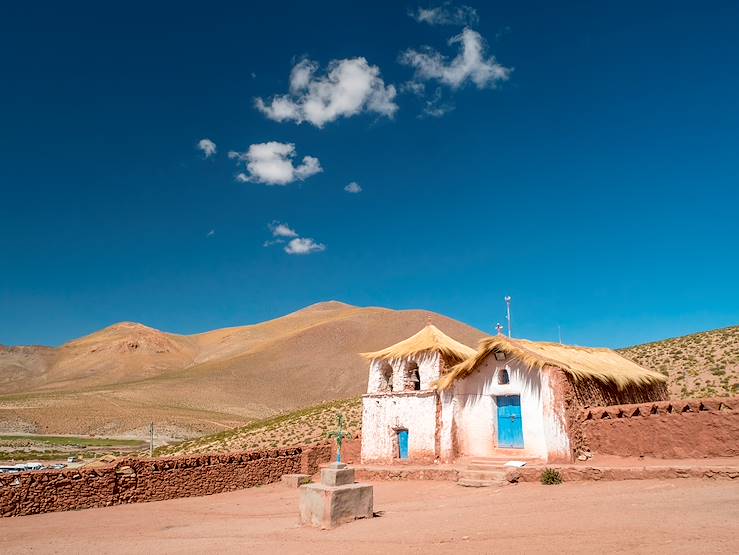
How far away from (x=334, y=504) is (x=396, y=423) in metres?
10.8

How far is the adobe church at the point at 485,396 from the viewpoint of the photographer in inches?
739

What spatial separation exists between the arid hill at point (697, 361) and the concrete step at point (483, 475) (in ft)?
54.0

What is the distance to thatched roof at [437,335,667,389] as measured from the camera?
19.2m

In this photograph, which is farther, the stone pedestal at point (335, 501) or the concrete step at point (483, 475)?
the concrete step at point (483, 475)

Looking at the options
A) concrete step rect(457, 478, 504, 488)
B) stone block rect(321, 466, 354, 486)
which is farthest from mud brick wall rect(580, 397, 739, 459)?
stone block rect(321, 466, 354, 486)

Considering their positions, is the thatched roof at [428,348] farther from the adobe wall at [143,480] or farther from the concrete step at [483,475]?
the concrete step at [483,475]

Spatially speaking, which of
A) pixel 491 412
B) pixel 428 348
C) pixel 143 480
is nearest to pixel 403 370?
pixel 428 348

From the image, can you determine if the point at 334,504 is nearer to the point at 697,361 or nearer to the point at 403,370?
the point at 403,370

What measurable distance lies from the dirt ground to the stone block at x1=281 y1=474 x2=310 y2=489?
368cm

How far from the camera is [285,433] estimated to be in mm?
36438

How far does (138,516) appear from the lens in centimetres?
1512

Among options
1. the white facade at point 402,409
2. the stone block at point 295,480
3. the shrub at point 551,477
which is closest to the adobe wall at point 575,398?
the shrub at point 551,477

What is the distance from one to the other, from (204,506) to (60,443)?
4447cm

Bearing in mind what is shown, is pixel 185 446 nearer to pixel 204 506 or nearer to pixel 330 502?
pixel 204 506
